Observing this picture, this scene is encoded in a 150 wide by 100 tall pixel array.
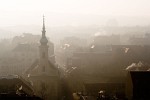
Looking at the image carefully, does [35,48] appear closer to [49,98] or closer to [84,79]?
[84,79]

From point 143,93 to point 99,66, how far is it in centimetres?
4416

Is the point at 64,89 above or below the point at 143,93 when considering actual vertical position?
below

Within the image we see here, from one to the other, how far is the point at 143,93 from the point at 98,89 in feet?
46.1

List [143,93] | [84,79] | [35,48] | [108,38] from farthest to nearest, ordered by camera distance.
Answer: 1. [108,38]
2. [35,48]
3. [84,79]
4. [143,93]

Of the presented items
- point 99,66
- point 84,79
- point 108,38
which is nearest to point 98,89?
point 84,79

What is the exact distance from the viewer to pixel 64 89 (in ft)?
194

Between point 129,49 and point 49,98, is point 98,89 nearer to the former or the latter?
point 49,98

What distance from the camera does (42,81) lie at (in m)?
56.8

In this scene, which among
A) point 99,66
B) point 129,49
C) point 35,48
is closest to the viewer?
point 99,66

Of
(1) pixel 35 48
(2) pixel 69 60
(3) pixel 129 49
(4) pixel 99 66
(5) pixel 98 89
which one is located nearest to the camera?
(5) pixel 98 89

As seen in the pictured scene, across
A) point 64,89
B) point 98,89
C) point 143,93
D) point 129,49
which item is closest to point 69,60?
point 129,49

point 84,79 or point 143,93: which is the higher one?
point 143,93

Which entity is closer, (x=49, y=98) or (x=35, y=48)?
(x=49, y=98)

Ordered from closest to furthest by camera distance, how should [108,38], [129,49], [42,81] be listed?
[42,81]
[129,49]
[108,38]
